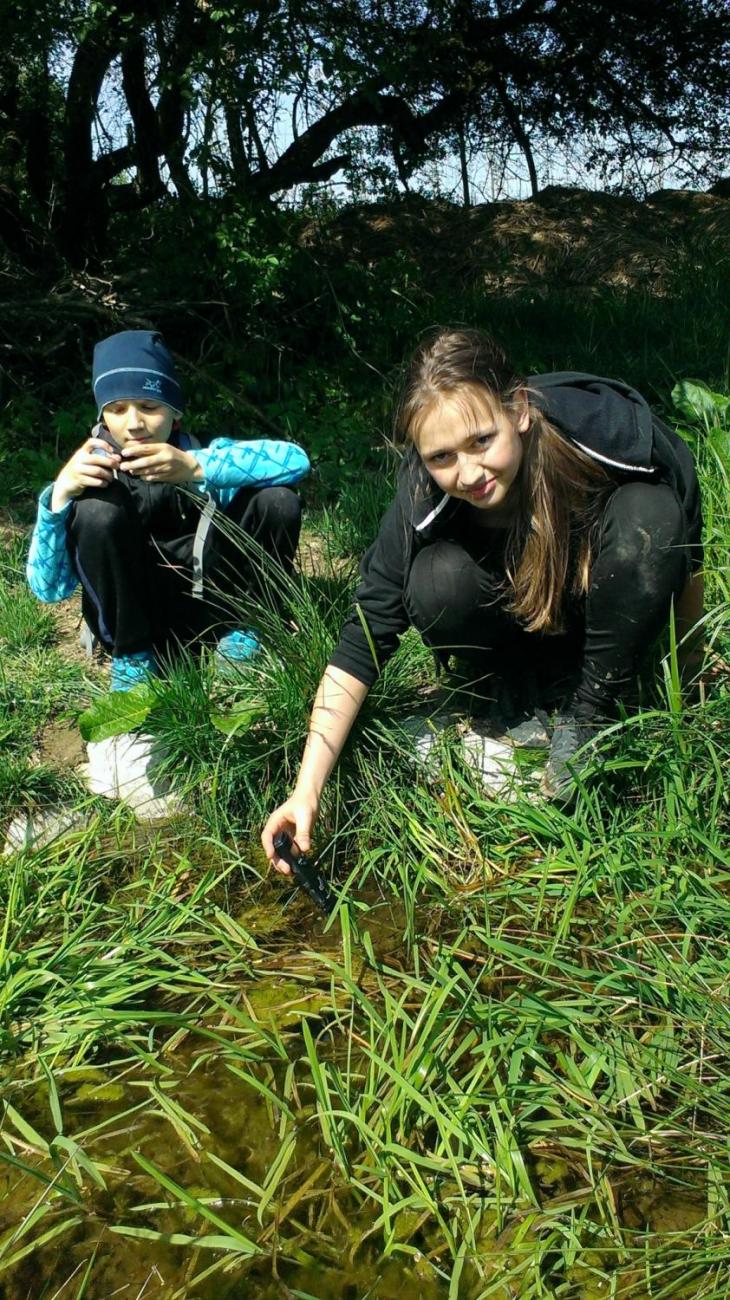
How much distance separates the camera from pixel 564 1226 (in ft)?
5.41

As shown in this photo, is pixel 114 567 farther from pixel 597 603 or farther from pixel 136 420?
pixel 597 603

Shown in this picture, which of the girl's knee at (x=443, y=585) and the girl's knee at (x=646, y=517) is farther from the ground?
the girl's knee at (x=646, y=517)

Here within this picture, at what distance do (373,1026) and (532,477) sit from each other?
1131mm

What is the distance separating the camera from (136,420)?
9.37 feet

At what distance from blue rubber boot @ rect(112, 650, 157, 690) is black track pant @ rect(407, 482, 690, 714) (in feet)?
2.64

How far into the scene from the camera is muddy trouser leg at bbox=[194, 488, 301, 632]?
2.96 m

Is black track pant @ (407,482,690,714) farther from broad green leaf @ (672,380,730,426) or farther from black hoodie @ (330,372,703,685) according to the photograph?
broad green leaf @ (672,380,730,426)

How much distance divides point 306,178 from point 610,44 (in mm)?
2780

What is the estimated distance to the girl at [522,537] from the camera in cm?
224

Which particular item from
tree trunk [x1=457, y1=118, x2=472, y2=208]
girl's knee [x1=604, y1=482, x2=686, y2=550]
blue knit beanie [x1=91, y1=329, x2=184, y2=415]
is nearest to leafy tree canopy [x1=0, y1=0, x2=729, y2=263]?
tree trunk [x1=457, y1=118, x2=472, y2=208]

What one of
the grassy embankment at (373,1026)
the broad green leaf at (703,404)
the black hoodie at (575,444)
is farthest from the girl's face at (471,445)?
the broad green leaf at (703,404)

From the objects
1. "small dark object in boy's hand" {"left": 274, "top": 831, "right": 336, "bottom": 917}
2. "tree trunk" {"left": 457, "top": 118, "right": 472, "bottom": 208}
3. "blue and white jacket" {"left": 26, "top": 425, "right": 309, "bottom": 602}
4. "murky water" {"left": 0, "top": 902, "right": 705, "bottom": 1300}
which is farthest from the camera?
"tree trunk" {"left": 457, "top": 118, "right": 472, "bottom": 208}

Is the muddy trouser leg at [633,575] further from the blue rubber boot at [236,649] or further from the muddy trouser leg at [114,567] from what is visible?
the muddy trouser leg at [114,567]

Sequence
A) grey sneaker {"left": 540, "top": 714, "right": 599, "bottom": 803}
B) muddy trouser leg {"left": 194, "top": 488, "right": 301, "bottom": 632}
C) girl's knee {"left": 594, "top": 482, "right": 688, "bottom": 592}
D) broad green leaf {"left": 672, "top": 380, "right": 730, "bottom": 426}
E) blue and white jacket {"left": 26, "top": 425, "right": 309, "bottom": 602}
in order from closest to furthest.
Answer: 1. girl's knee {"left": 594, "top": 482, "right": 688, "bottom": 592}
2. grey sneaker {"left": 540, "top": 714, "right": 599, "bottom": 803}
3. blue and white jacket {"left": 26, "top": 425, "right": 309, "bottom": 602}
4. muddy trouser leg {"left": 194, "top": 488, "right": 301, "bottom": 632}
5. broad green leaf {"left": 672, "top": 380, "right": 730, "bottom": 426}
